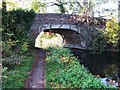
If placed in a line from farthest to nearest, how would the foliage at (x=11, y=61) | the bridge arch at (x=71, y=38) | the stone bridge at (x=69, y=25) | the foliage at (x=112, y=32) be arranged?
1. the bridge arch at (x=71, y=38)
2. the stone bridge at (x=69, y=25)
3. the foliage at (x=112, y=32)
4. the foliage at (x=11, y=61)

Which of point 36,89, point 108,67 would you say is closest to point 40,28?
point 108,67

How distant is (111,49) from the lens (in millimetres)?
18891

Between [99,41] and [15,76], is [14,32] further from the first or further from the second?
[99,41]

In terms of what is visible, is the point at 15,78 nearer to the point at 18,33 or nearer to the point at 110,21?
the point at 18,33

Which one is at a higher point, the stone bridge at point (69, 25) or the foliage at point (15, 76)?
the stone bridge at point (69, 25)

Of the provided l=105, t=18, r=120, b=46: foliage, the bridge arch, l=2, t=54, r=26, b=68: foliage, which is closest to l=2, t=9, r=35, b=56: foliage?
l=2, t=54, r=26, b=68: foliage

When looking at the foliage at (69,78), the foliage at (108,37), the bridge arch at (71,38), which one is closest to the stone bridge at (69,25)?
the bridge arch at (71,38)

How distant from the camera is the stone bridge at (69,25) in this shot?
18969 mm

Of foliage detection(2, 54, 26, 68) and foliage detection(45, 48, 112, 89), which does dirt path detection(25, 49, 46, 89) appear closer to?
foliage detection(45, 48, 112, 89)

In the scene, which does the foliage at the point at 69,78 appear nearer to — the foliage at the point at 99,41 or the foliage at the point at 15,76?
the foliage at the point at 15,76

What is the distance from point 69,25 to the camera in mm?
19516

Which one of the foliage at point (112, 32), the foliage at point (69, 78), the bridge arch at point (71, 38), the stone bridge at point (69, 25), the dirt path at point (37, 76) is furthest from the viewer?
the bridge arch at point (71, 38)

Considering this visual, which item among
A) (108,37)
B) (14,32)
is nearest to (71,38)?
(108,37)

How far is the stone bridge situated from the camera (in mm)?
18969
